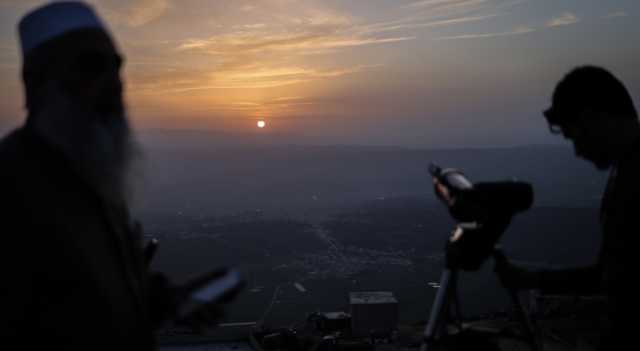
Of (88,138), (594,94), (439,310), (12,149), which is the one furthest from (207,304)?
(594,94)

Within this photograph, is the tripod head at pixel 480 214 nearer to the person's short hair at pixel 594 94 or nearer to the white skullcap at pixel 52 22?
the person's short hair at pixel 594 94

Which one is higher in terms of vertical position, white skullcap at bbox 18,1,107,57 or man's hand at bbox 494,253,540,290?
white skullcap at bbox 18,1,107,57

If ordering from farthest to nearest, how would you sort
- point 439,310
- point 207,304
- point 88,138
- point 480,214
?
1. point 439,310
2. point 480,214
3. point 207,304
4. point 88,138

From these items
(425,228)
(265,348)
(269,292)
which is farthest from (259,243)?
(265,348)

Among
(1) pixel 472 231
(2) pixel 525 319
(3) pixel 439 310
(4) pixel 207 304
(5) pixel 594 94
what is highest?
(5) pixel 594 94

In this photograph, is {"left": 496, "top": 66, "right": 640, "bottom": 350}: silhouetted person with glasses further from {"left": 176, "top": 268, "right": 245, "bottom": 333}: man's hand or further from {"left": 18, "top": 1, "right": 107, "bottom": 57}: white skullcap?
{"left": 18, "top": 1, "right": 107, "bottom": 57}: white skullcap

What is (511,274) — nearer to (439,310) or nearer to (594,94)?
(439,310)

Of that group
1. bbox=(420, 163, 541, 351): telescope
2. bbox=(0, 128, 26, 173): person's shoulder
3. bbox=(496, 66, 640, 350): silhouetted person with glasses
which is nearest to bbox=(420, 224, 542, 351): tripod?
bbox=(420, 163, 541, 351): telescope
